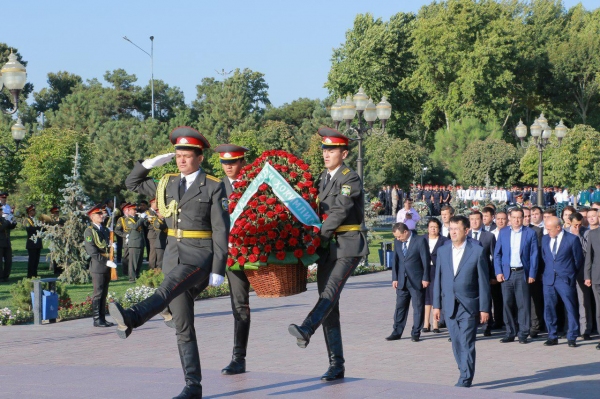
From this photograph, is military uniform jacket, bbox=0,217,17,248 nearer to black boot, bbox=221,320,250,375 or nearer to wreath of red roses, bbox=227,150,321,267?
black boot, bbox=221,320,250,375

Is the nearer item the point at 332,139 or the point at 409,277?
the point at 332,139

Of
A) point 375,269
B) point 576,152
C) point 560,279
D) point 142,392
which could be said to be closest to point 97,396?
point 142,392

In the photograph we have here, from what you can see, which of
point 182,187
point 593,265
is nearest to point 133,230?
point 593,265

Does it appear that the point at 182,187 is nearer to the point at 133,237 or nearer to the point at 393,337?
the point at 393,337

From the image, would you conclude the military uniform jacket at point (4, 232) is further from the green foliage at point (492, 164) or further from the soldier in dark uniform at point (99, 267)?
the green foliage at point (492, 164)

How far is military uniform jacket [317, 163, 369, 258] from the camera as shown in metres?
8.33

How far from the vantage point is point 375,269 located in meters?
25.0

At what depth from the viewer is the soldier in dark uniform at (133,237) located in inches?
855

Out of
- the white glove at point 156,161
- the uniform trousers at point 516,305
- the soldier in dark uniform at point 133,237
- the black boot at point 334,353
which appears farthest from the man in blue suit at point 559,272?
the soldier in dark uniform at point 133,237

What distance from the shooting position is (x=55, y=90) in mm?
77812

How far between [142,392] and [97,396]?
39 centimetres

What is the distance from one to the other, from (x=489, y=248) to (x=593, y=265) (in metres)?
1.48

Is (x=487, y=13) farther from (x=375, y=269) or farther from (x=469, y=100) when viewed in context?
(x=375, y=269)

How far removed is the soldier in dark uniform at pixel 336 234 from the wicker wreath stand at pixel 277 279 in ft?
0.88
